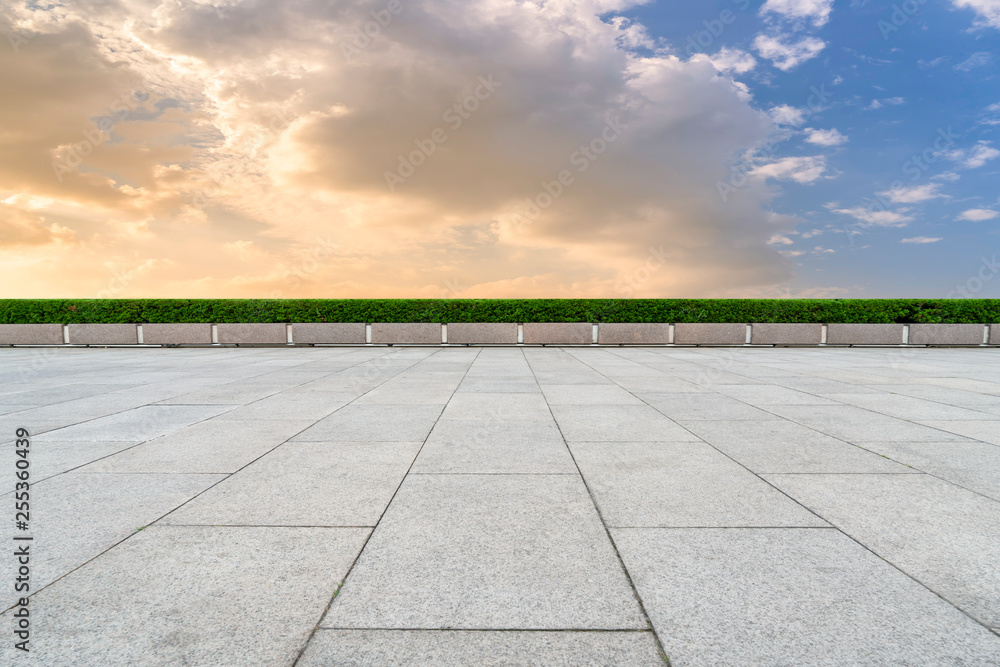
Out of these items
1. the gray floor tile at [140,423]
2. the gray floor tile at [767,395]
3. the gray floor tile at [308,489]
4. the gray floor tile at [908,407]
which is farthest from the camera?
the gray floor tile at [767,395]

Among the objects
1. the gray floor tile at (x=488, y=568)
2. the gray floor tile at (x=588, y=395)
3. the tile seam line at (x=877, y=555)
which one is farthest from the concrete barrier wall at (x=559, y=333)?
the gray floor tile at (x=488, y=568)

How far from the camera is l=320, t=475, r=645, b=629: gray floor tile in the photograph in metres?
2.41

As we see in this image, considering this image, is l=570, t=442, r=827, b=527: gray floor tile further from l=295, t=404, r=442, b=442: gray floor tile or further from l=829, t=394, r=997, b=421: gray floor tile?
l=829, t=394, r=997, b=421: gray floor tile

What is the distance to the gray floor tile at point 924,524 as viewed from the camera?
110 inches

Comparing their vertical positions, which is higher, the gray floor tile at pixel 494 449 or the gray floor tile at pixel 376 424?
the gray floor tile at pixel 376 424

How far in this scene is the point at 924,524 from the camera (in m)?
3.52

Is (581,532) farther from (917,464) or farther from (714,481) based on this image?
(917,464)

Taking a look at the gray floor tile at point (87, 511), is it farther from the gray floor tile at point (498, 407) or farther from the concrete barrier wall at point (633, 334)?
the concrete barrier wall at point (633, 334)

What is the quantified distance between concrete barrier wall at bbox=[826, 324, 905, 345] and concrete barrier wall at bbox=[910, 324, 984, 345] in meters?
0.67

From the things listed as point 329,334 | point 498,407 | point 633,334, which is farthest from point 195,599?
point 633,334

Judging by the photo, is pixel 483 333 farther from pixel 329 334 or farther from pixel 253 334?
pixel 253 334

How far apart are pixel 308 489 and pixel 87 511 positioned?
1547mm

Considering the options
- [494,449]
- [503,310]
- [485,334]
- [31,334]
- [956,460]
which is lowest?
[956,460]

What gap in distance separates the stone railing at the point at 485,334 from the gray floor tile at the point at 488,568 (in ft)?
53.4
